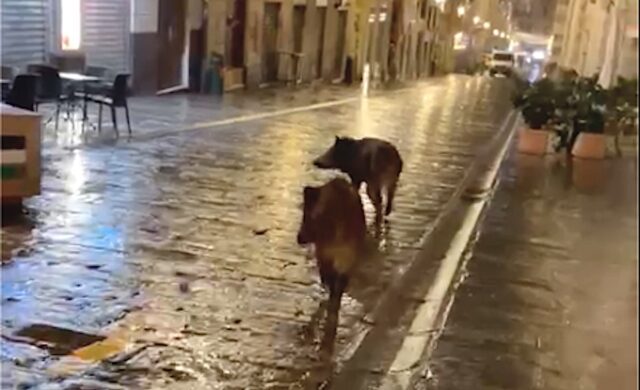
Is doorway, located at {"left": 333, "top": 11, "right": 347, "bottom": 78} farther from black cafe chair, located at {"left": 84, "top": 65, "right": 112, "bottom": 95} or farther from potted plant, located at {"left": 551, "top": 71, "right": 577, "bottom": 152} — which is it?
potted plant, located at {"left": 551, "top": 71, "right": 577, "bottom": 152}

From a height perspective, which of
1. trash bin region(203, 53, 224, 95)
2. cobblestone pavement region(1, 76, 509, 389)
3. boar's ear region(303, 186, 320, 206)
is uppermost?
trash bin region(203, 53, 224, 95)

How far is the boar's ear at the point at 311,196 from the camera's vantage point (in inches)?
176

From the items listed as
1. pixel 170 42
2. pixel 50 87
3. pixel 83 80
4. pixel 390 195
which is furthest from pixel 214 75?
pixel 390 195

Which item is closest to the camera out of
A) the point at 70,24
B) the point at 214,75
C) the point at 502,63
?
the point at 502,63

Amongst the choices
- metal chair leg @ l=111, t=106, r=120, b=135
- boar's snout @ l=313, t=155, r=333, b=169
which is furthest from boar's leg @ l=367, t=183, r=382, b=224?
metal chair leg @ l=111, t=106, r=120, b=135

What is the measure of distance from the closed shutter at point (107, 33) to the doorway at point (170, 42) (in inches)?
9.9

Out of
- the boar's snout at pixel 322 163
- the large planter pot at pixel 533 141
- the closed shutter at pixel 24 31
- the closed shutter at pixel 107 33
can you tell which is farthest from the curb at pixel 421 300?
the closed shutter at pixel 24 31

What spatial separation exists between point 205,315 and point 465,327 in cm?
124

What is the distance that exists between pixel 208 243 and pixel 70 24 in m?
3.54

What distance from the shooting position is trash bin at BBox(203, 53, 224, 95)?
26.8ft

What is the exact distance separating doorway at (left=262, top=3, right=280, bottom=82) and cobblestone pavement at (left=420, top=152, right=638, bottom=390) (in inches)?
74.3

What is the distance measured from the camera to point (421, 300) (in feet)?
17.4

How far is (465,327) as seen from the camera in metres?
4.87

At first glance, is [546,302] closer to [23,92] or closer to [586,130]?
[23,92]
